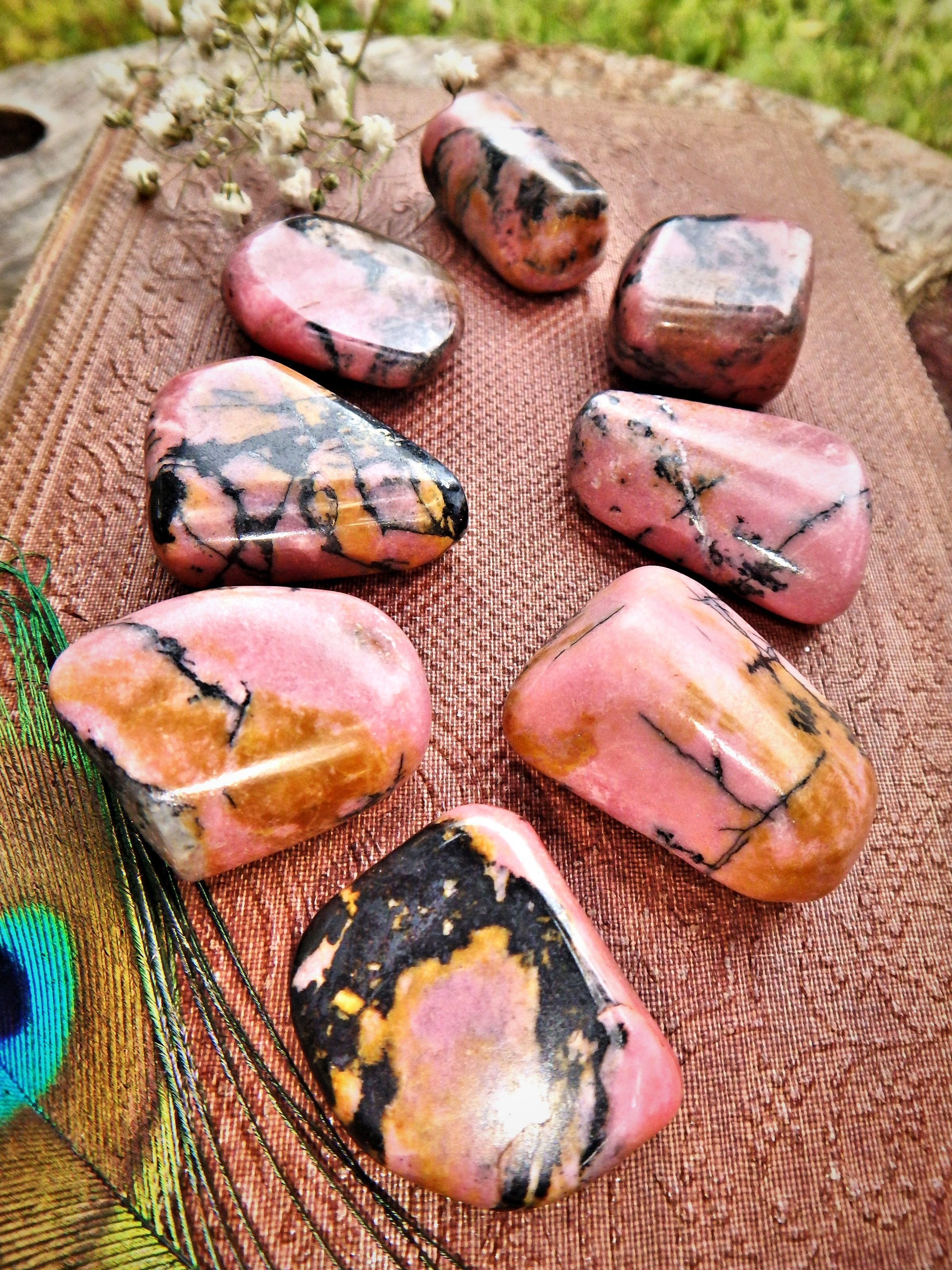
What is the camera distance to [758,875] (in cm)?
56

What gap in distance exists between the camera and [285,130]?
0.76m

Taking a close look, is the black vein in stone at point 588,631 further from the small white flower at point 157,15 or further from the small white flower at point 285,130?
the small white flower at point 157,15

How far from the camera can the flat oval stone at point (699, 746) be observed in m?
0.55

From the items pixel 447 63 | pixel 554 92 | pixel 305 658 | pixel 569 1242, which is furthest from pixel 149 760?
pixel 554 92

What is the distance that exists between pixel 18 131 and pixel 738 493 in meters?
0.96

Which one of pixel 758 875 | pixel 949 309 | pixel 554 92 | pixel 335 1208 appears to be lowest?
pixel 335 1208

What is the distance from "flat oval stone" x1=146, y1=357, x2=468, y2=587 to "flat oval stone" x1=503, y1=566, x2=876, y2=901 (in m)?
0.15

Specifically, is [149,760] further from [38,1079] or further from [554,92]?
[554,92]

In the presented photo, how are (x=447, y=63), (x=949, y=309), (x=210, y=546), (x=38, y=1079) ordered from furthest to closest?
(x=949, y=309) → (x=447, y=63) → (x=210, y=546) → (x=38, y=1079)

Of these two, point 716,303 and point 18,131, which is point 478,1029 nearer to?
point 716,303

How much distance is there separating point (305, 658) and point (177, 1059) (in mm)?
251

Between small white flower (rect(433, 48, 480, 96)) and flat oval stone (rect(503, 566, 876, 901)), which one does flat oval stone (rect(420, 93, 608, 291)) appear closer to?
small white flower (rect(433, 48, 480, 96))

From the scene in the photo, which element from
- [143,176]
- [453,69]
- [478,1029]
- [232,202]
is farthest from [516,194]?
[478,1029]

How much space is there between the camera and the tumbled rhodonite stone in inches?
28.1
